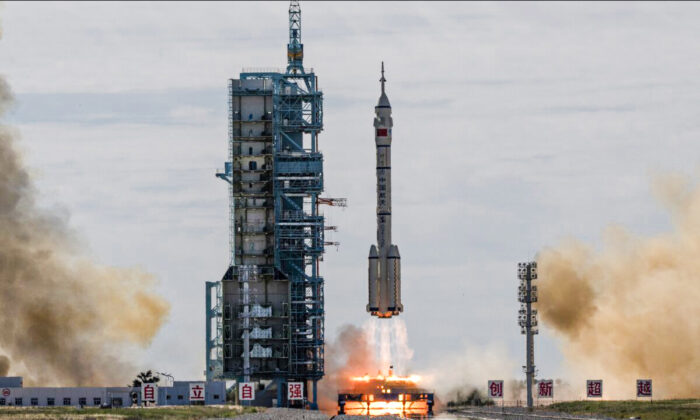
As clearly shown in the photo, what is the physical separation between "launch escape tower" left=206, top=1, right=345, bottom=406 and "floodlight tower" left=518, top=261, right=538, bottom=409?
20810mm

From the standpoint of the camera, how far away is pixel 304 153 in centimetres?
17838

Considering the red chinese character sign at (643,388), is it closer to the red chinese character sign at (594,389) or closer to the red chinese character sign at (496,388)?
the red chinese character sign at (594,389)

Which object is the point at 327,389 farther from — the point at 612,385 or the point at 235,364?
the point at 612,385

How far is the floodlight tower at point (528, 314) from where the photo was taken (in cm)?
16675

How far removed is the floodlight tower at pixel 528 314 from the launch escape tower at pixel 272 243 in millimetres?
20810

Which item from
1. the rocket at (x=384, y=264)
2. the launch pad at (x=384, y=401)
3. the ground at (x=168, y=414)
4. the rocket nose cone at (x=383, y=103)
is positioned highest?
the rocket nose cone at (x=383, y=103)

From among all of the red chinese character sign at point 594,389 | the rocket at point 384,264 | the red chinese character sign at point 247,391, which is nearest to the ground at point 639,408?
→ the red chinese character sign at point 594,389

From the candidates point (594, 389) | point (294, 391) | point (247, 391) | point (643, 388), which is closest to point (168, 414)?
point (247, 391)

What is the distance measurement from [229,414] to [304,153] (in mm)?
33532

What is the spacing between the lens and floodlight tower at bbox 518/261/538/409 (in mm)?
166750

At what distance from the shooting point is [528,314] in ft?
548

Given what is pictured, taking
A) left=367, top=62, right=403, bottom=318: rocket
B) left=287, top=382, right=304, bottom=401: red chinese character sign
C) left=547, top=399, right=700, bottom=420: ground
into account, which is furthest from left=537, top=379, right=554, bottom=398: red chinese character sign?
left=287, top=382, right=304, bottom=401: red chinese character sign

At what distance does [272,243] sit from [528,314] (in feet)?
88.8

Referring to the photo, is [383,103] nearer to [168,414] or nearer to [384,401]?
[384,401]
